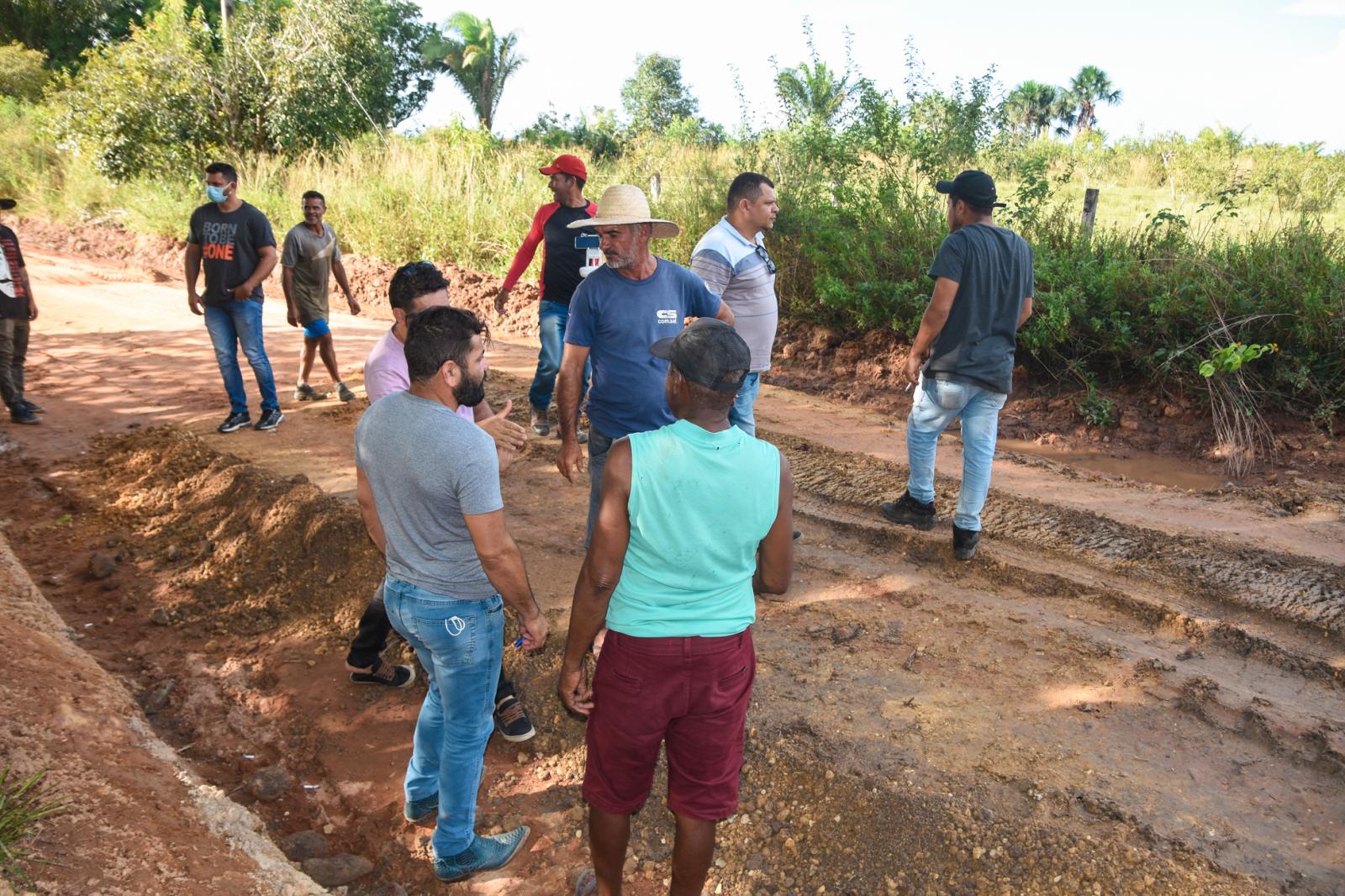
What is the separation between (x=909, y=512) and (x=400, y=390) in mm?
3338

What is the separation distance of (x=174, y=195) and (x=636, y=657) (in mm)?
17847

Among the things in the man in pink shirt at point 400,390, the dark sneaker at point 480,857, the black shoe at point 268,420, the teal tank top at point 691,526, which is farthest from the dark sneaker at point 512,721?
the black shoe at point 268,420

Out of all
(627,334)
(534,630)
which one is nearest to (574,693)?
(534,630)

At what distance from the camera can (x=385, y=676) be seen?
416cm

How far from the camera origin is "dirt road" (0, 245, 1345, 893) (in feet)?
10.1

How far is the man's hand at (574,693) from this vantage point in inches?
101

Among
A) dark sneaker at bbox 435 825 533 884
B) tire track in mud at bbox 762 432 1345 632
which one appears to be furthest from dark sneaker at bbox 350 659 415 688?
tire track in mud at bbox 762 432 1345 632

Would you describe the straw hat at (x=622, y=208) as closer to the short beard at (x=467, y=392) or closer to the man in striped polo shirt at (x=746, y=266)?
the man in striped polo shirt at (x=746, y=266)

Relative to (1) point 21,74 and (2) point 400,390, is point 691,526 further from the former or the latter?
(1) point 21,74

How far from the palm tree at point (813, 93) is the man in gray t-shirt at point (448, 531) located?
950cm

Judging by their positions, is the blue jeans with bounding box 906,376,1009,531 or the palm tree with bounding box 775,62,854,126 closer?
the blue jeans with bounding box 906,376,1009,531

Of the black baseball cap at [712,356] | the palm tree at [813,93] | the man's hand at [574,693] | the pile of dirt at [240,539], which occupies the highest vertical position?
the palm tree at [813,93]

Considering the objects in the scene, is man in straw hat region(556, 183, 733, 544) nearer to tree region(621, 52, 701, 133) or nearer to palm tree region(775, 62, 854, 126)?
palm tree region(775, 62, 854, 126)

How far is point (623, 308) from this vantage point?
3.78 metres
